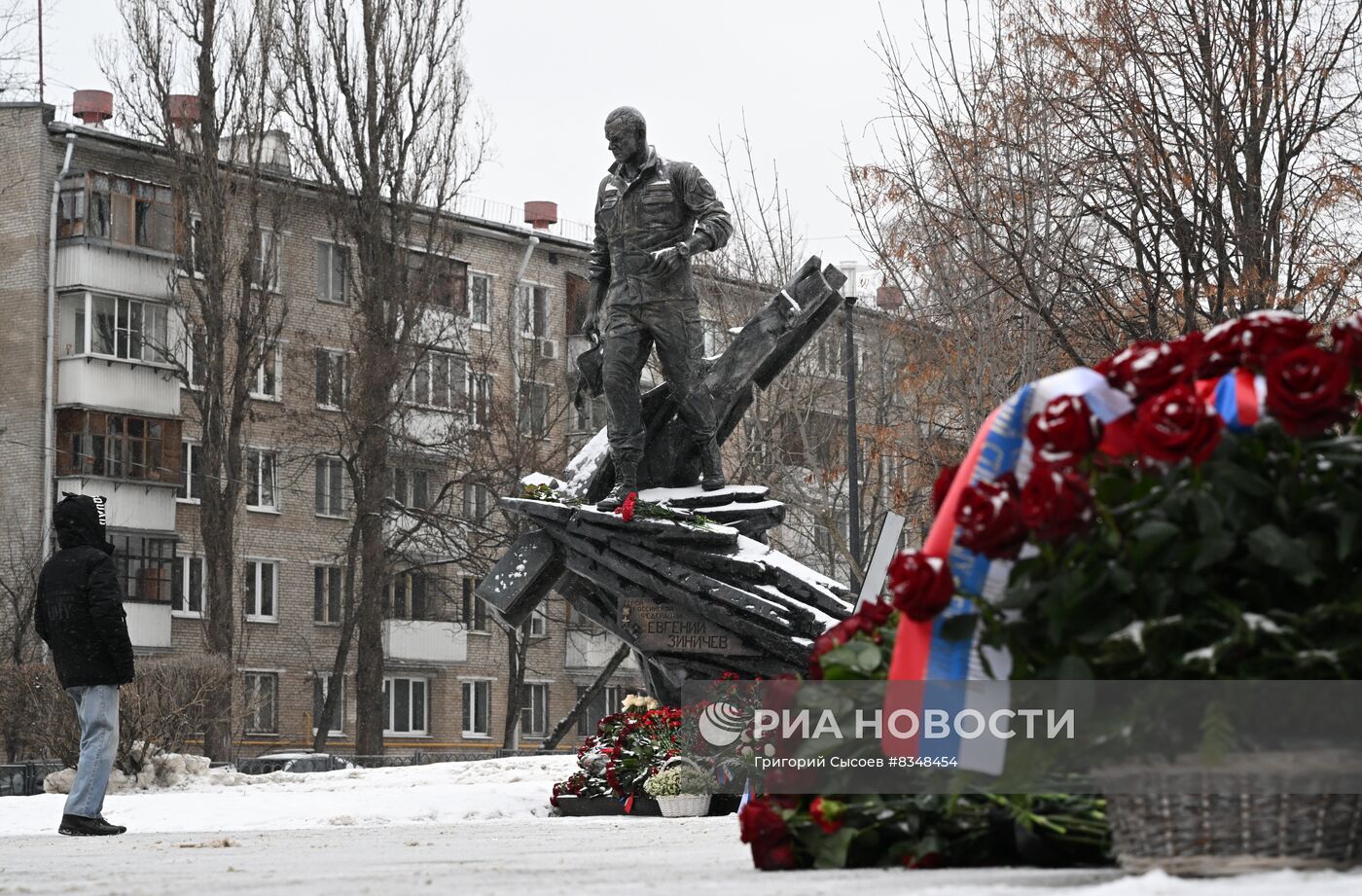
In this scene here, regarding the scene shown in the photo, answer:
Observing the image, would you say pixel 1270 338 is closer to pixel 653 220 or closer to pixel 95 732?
pixel 95 732

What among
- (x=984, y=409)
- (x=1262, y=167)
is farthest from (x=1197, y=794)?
(x=984, y=409)

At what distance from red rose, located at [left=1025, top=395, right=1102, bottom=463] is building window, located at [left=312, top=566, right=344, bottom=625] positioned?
43316 millimetres

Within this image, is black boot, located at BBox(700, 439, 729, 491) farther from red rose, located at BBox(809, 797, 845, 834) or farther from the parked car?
the parked car

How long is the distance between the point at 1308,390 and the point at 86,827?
7.88 m

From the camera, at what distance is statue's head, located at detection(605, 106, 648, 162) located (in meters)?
14.3

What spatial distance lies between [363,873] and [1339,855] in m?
2.82

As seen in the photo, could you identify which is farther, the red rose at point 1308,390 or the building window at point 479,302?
the building window at point 479,302

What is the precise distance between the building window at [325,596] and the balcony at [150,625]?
5133 millimetres

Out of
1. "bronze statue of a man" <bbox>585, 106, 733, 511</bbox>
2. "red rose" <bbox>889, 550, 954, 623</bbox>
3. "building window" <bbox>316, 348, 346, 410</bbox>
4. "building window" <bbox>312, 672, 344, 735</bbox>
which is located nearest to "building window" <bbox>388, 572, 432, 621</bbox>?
"building window" <bbox>312, 672, 344, 735</bbox>

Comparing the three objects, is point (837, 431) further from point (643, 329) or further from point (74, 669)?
point (74, 669)

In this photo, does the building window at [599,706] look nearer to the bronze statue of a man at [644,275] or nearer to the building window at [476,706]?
the building window at [476,706]

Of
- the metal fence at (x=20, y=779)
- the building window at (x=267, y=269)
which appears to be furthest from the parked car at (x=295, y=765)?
the building window at (x=267, y=269)

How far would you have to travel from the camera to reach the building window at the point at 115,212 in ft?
137

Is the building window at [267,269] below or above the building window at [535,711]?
above
